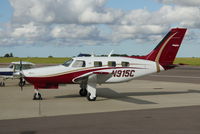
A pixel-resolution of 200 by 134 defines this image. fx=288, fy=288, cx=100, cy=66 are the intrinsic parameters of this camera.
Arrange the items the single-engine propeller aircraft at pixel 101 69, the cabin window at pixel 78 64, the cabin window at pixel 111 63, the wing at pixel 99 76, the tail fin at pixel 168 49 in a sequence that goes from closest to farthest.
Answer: the wing at pixel 99 76, the single-engine propeller aircraft at pixel 101 69, the cabin window at pixel 78 64, the cabin window at pixel 111 63, the tail fin at pixel 168 49

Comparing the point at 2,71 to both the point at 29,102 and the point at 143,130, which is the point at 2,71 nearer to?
the point at 29,102

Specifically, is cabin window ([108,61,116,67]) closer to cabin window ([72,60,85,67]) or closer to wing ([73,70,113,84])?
wing ([73,70,113,84])

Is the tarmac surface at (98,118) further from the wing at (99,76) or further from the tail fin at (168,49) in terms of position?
the tail fin at (168,49)

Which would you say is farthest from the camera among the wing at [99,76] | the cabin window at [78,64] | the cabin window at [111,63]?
the cabin window at [111,63]

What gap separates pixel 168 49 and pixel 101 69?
195 inches

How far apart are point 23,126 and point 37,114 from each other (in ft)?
7.41

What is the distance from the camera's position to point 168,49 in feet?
60.3

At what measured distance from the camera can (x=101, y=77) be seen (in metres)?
16.2

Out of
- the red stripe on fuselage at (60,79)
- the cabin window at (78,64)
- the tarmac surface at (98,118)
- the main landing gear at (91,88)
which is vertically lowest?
the tarmac surface at (98,118)

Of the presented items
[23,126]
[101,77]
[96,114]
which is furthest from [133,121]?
[101,77]

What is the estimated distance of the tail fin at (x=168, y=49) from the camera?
18.0 metres

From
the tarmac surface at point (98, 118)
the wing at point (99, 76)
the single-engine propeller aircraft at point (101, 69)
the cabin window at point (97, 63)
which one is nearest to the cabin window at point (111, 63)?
the single-engine propeller aircraft at point (101, 69)

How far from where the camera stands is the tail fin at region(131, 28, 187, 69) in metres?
18.0

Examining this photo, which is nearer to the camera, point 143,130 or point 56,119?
point 143,130
